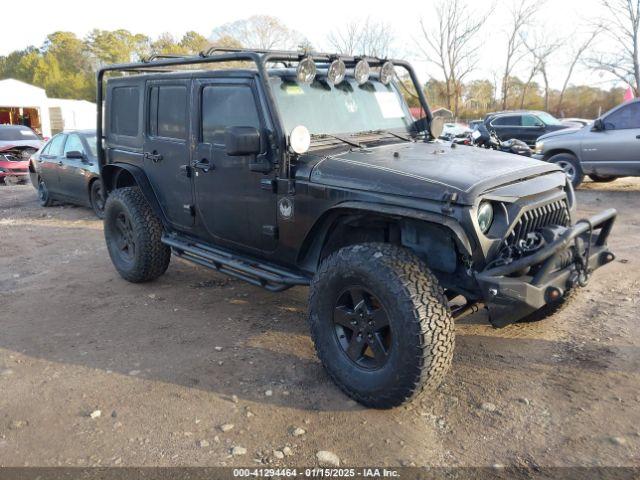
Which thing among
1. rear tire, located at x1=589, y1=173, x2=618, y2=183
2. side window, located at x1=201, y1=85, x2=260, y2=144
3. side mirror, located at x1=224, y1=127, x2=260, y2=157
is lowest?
rear tire, located at x1=589, y1=173, x2=618, y2=183

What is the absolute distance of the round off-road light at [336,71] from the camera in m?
4.20

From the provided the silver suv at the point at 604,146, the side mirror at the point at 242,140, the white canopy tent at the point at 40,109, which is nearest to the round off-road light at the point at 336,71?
the side mirror at the point at 242,140

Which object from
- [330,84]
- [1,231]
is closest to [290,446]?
[330,84]

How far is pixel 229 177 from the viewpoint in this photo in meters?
4.37

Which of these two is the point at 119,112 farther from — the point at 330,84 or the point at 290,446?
the point at 290,446

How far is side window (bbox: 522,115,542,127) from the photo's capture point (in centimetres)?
1911

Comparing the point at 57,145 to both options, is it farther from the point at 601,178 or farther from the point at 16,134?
the point at 601,178

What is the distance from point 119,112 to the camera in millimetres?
5652

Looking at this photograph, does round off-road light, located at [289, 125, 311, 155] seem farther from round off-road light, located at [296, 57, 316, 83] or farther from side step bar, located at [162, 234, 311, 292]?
side step bar, located at [162, 234, 311, 292]

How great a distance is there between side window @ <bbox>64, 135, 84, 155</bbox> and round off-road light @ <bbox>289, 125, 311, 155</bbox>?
22.2 feet

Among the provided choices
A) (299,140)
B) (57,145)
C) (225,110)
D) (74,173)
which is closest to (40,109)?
(57,145)

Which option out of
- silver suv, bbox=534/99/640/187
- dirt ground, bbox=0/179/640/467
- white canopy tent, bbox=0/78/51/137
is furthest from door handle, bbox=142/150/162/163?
white canopy tent, bbox=0/78/51/137

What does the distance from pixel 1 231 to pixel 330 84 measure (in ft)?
21.5

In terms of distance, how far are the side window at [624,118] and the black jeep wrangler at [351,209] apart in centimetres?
669
